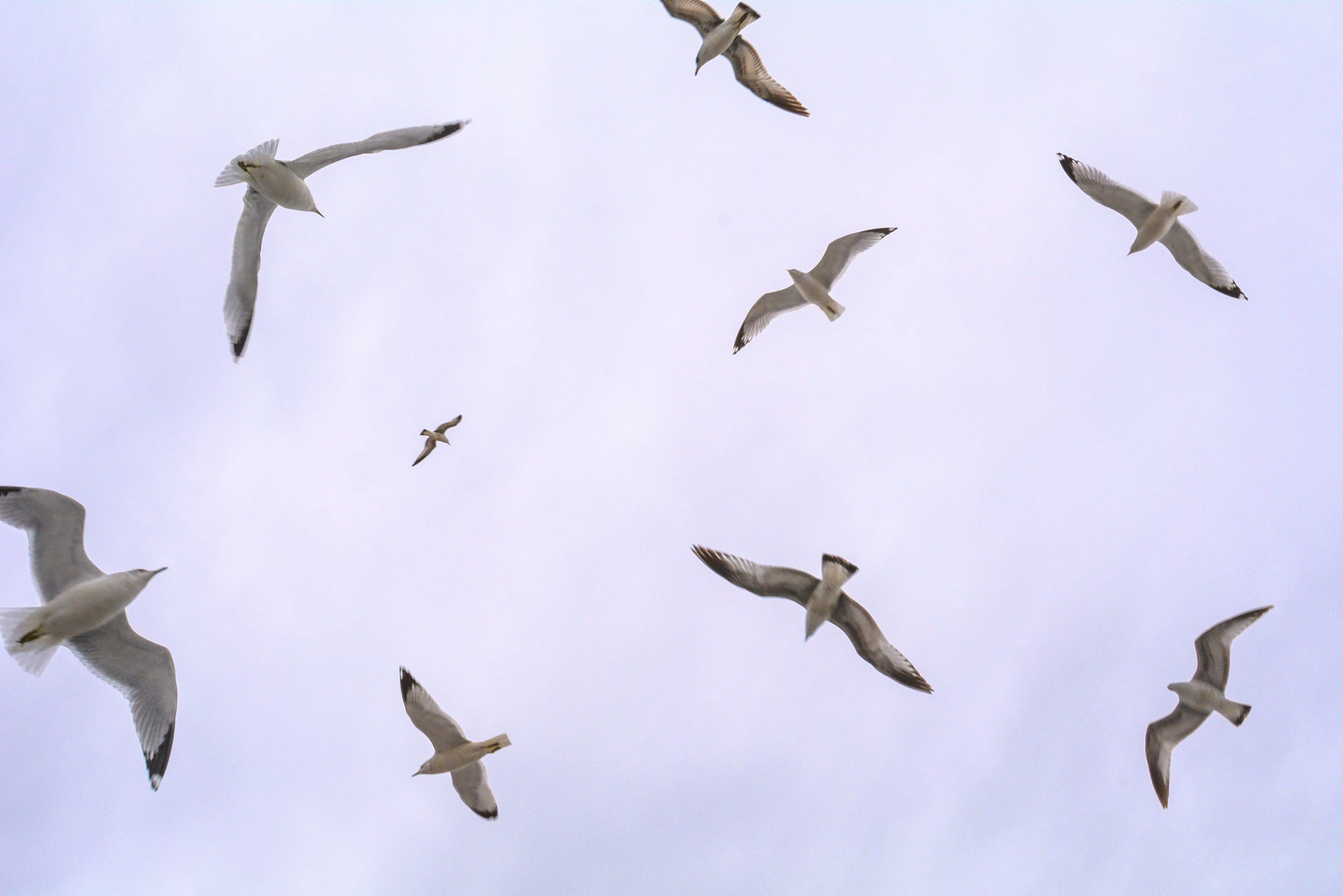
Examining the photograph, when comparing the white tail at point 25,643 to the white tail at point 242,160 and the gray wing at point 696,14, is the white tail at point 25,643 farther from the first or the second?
the gray wing at point 696,14

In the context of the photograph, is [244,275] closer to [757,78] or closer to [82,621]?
[82,621]

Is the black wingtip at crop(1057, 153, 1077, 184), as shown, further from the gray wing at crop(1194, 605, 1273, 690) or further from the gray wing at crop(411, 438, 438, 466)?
the gray wing at crop(411, 438, 438, 466)

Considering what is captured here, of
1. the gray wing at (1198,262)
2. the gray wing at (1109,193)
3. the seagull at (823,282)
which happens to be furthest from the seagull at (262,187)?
the gray wing at (1198,262)

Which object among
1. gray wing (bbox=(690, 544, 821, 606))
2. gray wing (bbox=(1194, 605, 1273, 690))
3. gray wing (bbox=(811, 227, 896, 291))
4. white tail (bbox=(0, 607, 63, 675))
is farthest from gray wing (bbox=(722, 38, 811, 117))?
white tail (bbox=(0, 607, 63, 675))

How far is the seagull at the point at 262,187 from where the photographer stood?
458 inches

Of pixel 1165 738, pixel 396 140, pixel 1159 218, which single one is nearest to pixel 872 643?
pixel 1165 738

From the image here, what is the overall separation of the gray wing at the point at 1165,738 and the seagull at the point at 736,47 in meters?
11.1

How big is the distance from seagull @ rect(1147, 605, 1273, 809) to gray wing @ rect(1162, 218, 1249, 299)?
190 inches

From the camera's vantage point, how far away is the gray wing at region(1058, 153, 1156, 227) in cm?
1345

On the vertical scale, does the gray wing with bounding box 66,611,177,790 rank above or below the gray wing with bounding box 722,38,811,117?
below

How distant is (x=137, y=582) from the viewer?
1070cm

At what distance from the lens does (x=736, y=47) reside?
14.8 metres

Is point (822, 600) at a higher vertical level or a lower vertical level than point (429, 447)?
lower

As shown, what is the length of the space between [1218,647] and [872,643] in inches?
224
